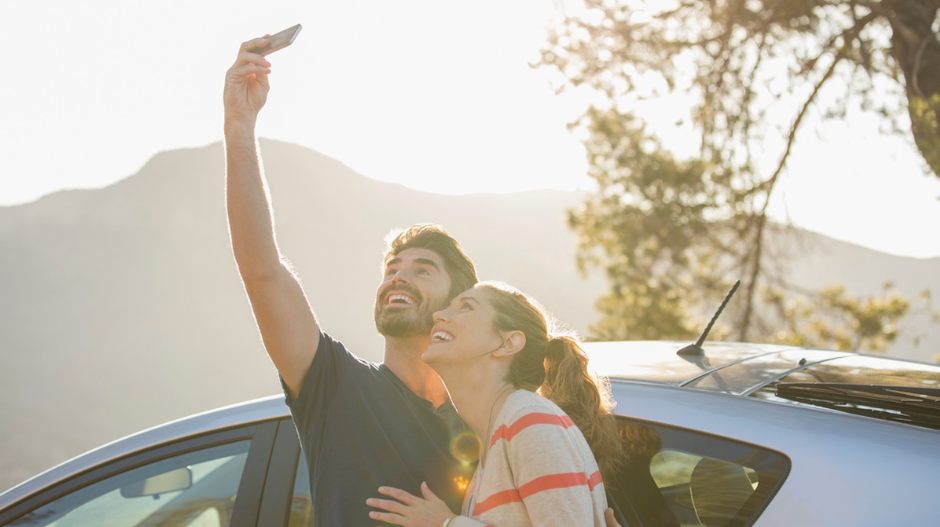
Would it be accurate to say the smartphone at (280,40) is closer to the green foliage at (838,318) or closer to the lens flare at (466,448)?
the lens flare at (466,448)

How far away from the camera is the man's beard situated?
247 centimetres

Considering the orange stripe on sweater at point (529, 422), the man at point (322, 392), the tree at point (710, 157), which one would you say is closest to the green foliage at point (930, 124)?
the tree at point (710, 157)

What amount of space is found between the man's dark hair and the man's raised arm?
72 centimetres

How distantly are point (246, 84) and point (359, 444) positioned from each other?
1066mm

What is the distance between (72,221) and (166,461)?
89.5 metres

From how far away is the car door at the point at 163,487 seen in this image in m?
2.41

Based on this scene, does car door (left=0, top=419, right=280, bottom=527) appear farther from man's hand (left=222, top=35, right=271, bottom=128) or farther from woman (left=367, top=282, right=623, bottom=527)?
man's hand (left=222, top=35, right=271, bottom=128)

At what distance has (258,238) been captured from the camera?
6.50 feet

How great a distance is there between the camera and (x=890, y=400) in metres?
1.87

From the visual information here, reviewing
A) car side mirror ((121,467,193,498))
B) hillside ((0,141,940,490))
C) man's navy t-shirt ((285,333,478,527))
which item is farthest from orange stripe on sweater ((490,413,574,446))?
hillside ((0,141,940,490))

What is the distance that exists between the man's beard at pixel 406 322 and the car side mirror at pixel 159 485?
0.84 meters

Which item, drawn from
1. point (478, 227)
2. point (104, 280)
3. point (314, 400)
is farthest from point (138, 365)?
point (314, 400)

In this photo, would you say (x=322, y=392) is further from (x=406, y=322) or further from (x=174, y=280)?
(x=174, y=280)

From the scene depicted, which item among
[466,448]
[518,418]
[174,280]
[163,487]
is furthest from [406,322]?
[174,280]
